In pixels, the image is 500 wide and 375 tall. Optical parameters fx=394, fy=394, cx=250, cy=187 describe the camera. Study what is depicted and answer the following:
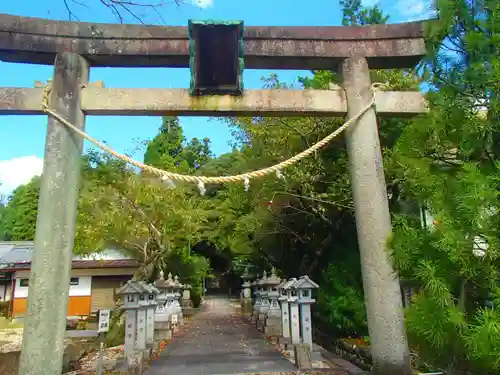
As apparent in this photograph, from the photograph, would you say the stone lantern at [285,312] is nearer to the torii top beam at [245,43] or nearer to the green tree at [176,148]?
the torii top beam at [245,43]

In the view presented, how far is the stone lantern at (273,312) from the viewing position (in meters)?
13.1

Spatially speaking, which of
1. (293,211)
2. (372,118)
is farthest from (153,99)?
(293,211)

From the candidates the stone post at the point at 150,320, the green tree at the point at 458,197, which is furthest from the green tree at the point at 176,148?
the green tree at the point at 458,197

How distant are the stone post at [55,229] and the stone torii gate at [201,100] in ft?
0.04

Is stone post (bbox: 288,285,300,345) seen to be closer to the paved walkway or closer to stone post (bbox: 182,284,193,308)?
the paved walkway

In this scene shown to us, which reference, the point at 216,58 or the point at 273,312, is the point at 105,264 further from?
the point at 216,58

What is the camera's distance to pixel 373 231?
4.90 metres

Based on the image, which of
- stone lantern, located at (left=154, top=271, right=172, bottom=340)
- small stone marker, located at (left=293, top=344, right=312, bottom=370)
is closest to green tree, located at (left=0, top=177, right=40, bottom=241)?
stone lantern, located at (left=154, top=271, right=172, bottom=340)

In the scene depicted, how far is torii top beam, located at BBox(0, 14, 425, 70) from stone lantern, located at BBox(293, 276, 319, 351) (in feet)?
18.0

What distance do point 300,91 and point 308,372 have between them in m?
4.86

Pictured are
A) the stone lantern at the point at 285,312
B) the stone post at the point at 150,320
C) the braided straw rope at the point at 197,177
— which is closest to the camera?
the braided straw rope at the point at 197,177

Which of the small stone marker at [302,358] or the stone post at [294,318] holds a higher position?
the stone post at [294,318]

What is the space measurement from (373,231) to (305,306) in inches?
189

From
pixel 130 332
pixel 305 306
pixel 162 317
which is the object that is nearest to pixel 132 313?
pixel 130 332
